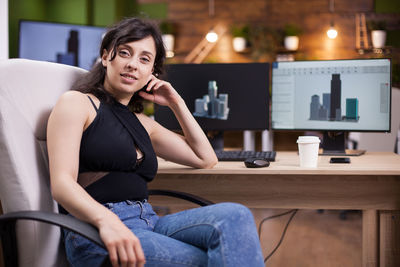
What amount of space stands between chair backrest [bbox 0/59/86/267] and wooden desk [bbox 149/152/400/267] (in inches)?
19.7

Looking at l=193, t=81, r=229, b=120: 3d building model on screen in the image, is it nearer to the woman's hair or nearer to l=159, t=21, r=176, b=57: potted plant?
the woman's hair

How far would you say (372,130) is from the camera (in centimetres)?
205

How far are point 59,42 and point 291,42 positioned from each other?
3248 mm

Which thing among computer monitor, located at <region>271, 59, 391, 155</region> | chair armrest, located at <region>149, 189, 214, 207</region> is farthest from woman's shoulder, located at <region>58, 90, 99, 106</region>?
computer monitor, located at <region>271, 59, 391, 155</region>

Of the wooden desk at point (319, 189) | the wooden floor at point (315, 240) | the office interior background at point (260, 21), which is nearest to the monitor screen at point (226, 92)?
the wooden desk at point (319, 189)

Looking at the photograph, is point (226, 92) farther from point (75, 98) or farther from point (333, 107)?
point (75, 98)

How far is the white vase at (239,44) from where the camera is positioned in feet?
21.8

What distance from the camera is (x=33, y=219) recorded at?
3.47ft

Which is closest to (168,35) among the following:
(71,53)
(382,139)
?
(71,53)

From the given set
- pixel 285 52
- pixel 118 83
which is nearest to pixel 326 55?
pixel 285 52

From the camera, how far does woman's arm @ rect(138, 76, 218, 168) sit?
1.68 m

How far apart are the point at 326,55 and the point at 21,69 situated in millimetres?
5914

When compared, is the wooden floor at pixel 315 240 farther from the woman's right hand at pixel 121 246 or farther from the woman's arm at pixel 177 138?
the woman's right hand at pixel 121 246

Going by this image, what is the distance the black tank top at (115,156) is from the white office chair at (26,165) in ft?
0.36
